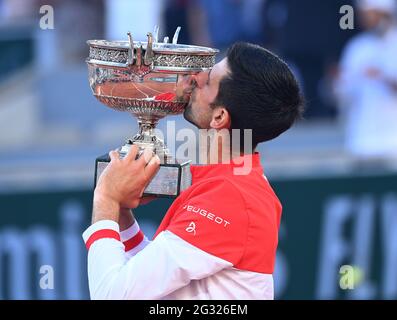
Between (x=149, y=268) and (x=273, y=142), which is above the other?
(x=149, y=268)

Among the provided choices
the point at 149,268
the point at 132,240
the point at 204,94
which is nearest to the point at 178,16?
the point at 132,240

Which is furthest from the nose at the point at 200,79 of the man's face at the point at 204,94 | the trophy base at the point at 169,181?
the trophy base at the point at 169,181

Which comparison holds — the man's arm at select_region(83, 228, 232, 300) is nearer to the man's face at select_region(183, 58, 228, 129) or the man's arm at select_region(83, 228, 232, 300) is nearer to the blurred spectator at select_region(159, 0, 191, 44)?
the man's face at select_region(183, 58, 228, 129)

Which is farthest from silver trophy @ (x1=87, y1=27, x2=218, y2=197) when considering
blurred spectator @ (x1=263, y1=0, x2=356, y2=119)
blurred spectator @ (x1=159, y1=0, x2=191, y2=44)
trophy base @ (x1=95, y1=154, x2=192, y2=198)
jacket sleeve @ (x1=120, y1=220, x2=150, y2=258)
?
blurred spectator @ (x1=159, y1=0, x2=191, y2=44)

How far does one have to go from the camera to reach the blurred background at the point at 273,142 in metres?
6.90

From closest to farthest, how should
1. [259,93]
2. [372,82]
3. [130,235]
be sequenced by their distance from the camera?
[259,93] → [130,235] → [372,82]

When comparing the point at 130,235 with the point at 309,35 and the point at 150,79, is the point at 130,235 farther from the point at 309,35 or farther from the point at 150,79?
the point at 309,35

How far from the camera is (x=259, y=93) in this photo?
298 centimetres

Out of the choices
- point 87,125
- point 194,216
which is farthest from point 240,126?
point 87,125

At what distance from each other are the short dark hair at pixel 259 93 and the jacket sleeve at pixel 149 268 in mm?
383

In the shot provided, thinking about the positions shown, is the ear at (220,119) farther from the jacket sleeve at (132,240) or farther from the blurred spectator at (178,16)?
the blurred spectator at (178,16)

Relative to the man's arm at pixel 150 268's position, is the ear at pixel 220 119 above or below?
above

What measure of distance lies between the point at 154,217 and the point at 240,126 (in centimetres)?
393

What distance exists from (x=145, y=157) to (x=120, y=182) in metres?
0.10
